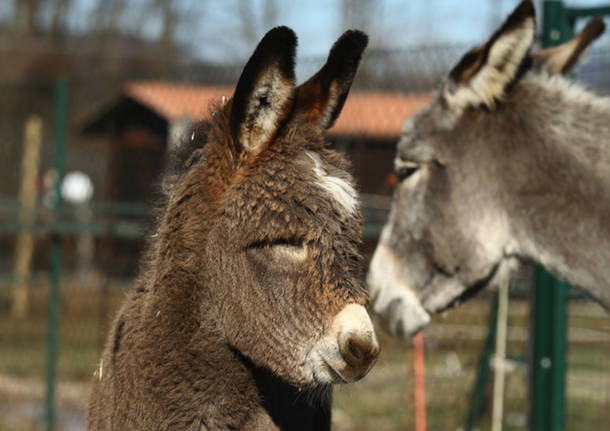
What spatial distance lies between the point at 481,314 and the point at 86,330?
4174 millimetres

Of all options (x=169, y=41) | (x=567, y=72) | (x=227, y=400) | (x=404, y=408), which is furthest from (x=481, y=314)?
(x=169, y=41)

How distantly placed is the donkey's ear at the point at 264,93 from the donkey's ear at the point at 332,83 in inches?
4.2

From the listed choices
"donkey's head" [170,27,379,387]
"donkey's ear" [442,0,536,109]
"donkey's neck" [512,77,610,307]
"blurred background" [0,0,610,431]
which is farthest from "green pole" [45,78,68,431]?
"donkey's head" [170,27,379,387]

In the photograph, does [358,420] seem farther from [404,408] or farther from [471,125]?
[471,125]

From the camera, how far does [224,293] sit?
7.67 feet

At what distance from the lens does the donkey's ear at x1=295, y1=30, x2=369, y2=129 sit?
239 cm

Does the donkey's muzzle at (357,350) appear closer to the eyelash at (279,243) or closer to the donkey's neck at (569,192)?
the eyelash at (279,243)

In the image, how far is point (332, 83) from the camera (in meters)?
2.48

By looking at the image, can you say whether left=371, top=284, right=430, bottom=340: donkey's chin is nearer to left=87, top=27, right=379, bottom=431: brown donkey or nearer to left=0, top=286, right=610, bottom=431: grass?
left=0, top=286, right=610, bottom=431: grass

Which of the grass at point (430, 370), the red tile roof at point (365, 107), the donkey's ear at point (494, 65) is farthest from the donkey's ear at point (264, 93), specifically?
the red tile roof at point (365, 107)

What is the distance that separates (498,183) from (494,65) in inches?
22.3

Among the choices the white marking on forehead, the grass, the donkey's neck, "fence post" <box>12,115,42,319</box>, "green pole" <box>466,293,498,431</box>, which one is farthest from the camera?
"fence post" <box>12,115,42,319</box>

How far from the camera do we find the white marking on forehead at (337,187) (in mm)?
2338

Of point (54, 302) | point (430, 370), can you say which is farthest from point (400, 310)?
point (54, 302)
